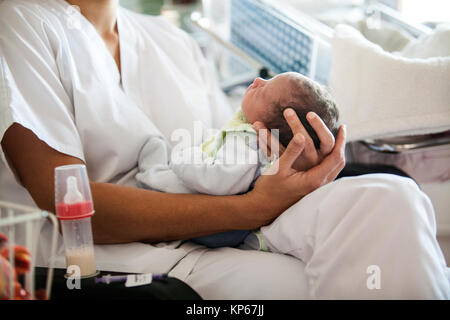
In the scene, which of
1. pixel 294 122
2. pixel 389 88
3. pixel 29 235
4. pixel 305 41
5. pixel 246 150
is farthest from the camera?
pixel 305 41

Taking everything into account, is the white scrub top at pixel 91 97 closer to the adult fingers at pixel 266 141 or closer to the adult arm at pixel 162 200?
the adult arm at pixel 162 200

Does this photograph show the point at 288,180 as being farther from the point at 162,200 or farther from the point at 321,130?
the point at 162,200

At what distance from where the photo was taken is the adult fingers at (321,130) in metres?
0.92

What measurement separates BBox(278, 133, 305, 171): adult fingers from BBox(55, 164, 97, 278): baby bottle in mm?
419

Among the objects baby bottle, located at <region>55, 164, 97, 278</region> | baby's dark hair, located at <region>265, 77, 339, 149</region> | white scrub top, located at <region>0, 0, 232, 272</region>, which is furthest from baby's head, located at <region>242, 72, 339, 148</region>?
baby bottle, located at <region>55, 164, 97, 278</region>

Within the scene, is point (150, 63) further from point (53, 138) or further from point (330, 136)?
point (330, 136)

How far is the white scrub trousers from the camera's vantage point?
79cm

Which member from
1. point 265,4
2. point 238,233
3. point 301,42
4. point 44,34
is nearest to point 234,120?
point 238,233

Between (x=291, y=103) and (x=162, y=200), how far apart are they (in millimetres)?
370

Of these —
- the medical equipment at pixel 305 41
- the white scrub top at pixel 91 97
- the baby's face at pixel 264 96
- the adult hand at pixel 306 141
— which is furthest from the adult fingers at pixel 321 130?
the medical equipment at pixel 305 41

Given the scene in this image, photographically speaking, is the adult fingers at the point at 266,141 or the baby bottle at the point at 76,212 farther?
the adult fingers at the point at 266,141

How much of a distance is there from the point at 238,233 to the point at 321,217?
25 cm

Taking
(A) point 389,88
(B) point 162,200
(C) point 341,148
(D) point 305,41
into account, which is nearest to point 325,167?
(C) point 341,148

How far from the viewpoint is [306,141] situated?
965 millimetres
